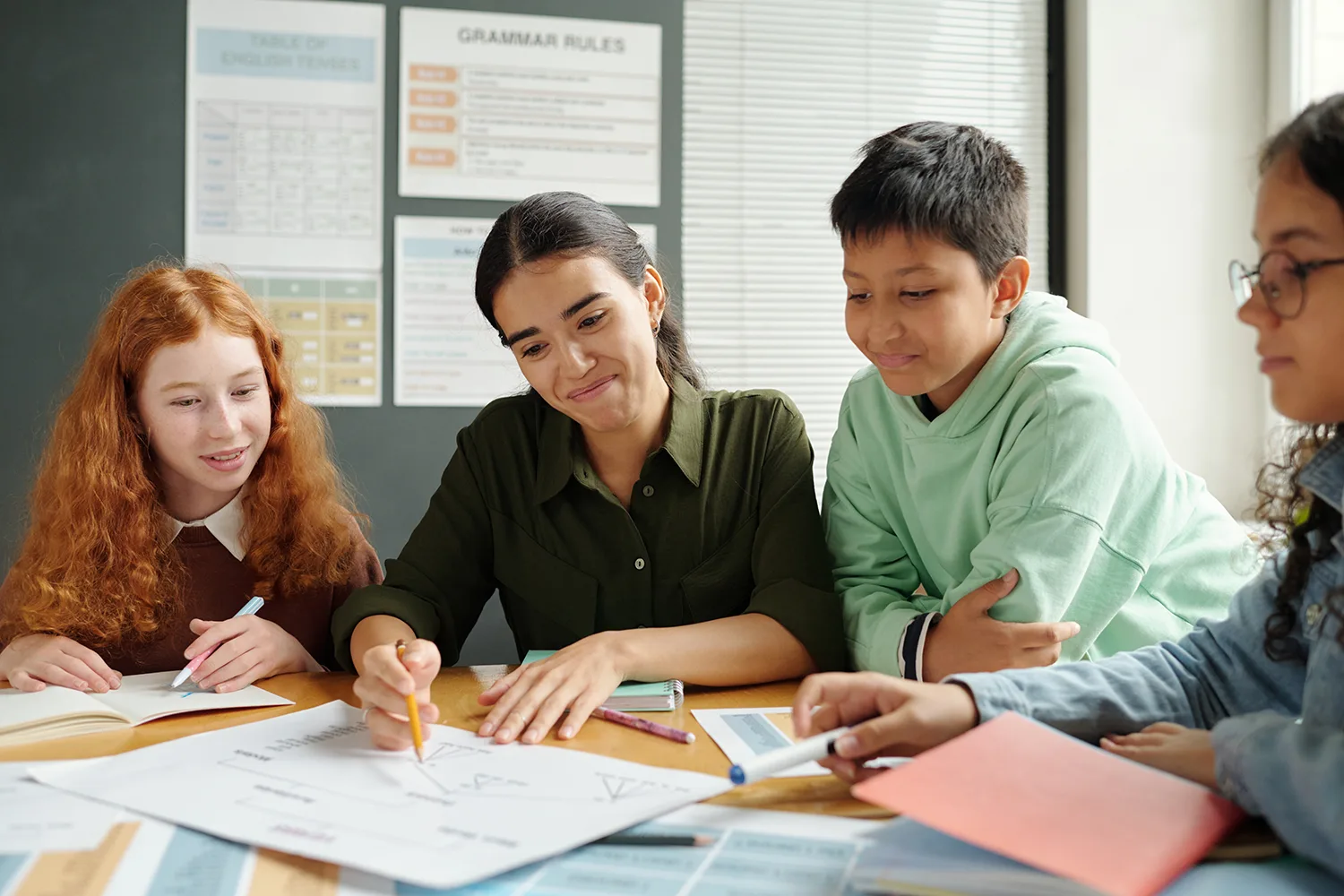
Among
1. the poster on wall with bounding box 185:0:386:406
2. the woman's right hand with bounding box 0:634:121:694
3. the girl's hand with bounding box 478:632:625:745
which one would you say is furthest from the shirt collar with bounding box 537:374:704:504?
the poster on wall with bounding box 185:0:386:406

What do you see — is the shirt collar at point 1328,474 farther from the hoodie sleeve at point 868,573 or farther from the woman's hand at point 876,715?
the hoodie sleeve at point 868,573

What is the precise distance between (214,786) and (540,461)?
0.74 m

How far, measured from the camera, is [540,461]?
153cm

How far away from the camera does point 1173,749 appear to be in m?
0.78

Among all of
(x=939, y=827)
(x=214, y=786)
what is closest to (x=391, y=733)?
(x=214, y=786)

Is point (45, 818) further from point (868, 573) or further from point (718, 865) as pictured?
point (868, 573)

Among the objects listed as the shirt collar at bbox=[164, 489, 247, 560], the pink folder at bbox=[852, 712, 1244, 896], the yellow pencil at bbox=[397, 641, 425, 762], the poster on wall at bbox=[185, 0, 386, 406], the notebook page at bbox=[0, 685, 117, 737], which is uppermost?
the poster on wall at bbox=[185, 0, 386, 406]

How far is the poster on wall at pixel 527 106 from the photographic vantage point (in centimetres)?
272

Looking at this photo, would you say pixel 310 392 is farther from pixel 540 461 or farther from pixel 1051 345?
pixel 1051 345

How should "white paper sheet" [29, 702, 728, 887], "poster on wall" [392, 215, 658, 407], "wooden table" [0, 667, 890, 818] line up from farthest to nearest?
"poster on wall" [392, 215, 658, 407], "wooden table" [0, 667, 890, 818], "white paper sheet" [29, 702, 728, 887]

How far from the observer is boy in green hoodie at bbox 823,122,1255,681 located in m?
1.15

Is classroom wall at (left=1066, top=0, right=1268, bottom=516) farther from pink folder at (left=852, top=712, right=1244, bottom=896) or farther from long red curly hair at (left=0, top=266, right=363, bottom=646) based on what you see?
pink folder at (left=852, top=712, right=1244, bottom=896)

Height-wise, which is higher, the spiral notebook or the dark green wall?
the dark green wall

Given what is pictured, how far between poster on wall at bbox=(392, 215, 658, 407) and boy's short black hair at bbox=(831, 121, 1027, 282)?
5.07 ft
